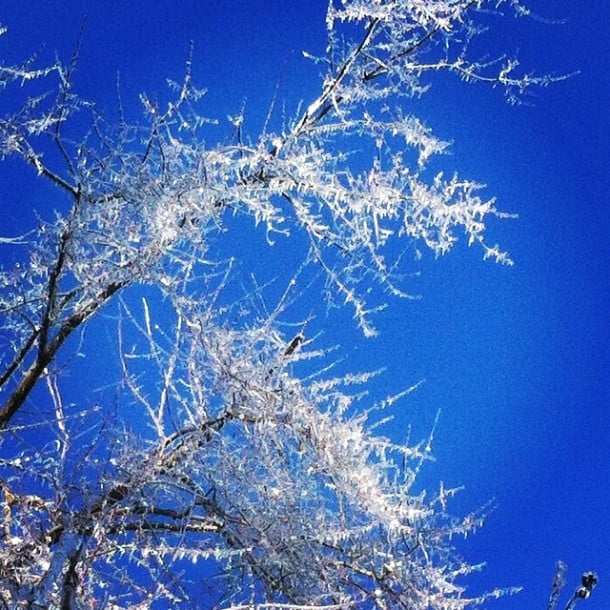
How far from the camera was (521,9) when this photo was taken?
5250mm

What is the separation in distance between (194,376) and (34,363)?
4.19ft

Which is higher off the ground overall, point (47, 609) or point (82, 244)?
point (82, 244)

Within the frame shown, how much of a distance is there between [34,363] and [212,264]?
1711mm

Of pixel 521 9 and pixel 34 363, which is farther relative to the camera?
pixel 34 363

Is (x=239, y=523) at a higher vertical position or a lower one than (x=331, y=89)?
lower

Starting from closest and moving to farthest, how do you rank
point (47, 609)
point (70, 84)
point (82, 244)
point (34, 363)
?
point (47, 609)
point (70, 84)
point (82, 244)
point (34, 363)

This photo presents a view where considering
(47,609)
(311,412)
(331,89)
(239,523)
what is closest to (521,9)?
(331,89)

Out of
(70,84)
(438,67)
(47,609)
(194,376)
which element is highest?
(438,67)

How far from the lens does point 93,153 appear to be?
16.4ft

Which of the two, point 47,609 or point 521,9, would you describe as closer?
point 47,609

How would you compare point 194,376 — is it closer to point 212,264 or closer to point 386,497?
point 212,264

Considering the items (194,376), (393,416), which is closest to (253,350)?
(194,376)

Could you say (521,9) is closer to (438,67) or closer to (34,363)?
(438,67)

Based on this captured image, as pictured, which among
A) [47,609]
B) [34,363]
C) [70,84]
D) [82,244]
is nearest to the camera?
[47,609]
